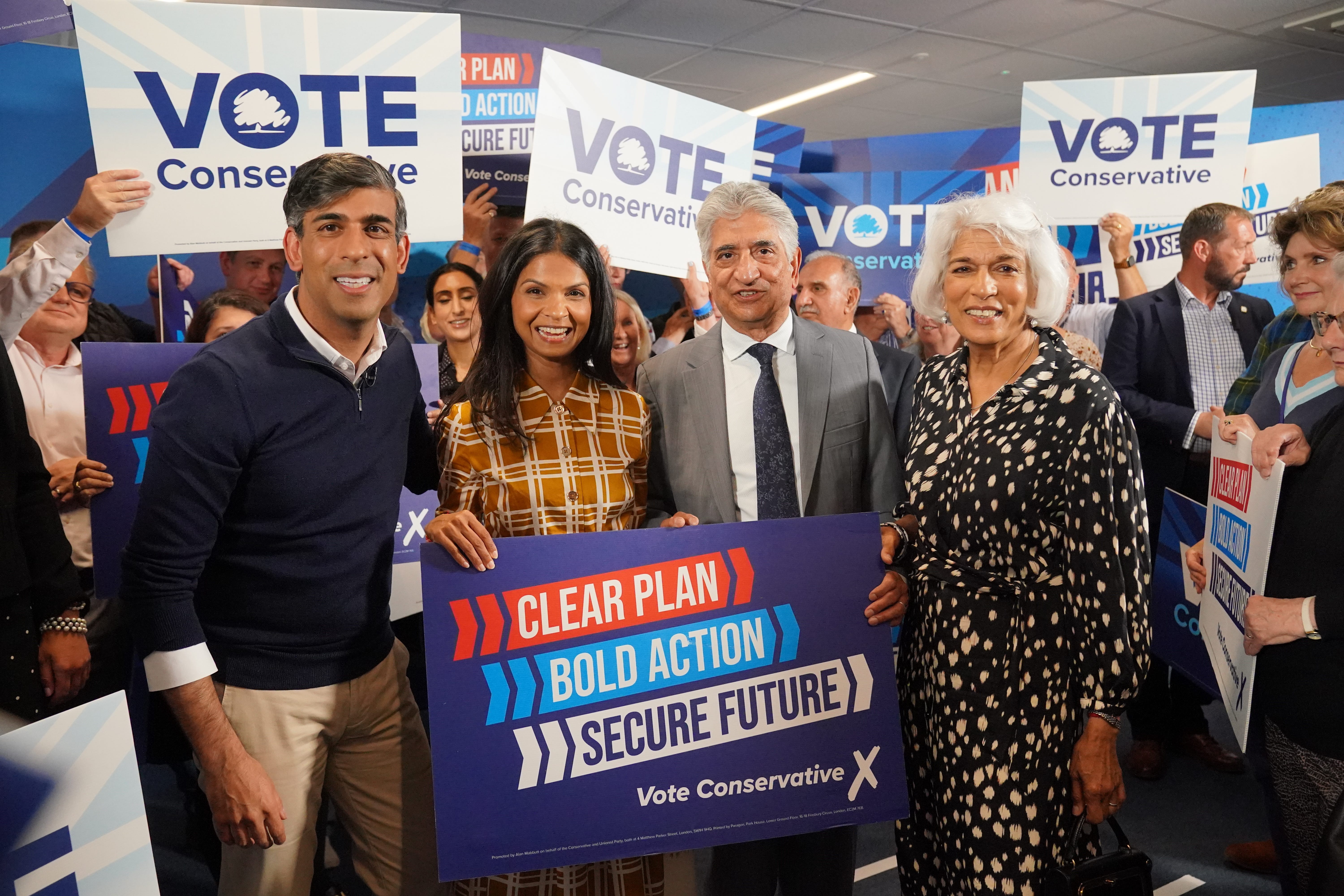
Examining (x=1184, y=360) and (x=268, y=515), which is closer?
(x=268, y=515)

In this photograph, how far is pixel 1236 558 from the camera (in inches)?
78.4

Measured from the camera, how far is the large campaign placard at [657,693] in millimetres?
1718

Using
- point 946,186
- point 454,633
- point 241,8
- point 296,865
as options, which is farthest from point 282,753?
point 946,186

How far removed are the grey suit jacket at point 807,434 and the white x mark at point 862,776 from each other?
20.6 inches

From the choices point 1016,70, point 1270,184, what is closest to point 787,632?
point 1270,184

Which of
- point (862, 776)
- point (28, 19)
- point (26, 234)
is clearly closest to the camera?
point (862, 776)

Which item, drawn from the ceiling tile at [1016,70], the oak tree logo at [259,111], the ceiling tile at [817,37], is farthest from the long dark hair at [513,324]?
the ceiling tile at [1016,70]

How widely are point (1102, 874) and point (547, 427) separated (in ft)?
4.48

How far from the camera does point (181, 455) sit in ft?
5.31

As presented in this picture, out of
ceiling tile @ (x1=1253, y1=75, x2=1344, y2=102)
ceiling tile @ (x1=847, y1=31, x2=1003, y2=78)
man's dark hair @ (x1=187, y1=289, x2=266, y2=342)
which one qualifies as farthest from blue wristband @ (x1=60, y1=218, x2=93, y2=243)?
ceiling tile @ (x1=1253, y1=75, x2=1344, y2=102)

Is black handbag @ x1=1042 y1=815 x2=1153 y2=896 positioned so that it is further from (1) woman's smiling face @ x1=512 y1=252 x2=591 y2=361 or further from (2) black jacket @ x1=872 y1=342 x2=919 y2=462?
(1) woman's smiling face @ x1=512 y1=252 x2=591 y2=361

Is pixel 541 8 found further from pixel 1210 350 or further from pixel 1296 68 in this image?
pixel 1296 68

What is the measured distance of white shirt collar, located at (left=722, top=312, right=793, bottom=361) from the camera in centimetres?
212

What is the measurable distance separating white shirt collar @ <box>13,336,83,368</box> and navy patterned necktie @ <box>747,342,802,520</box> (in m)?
2.04
